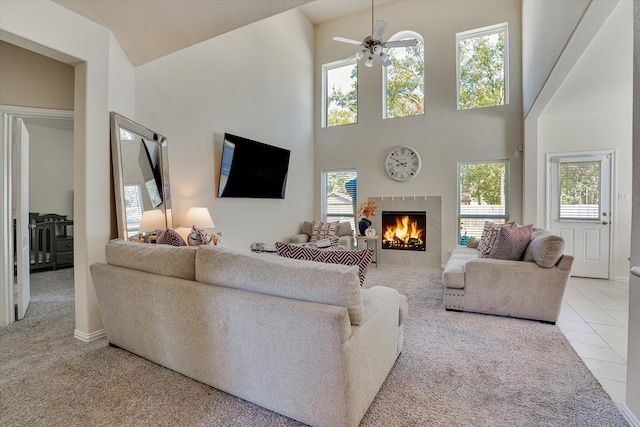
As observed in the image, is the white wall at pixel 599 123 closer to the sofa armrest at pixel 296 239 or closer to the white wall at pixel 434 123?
the white wall at pixel 434 123

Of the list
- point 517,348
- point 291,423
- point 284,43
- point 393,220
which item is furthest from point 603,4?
point 284,43

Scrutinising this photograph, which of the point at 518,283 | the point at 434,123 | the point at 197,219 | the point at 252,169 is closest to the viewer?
the point at 518,283

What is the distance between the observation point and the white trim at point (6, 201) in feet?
9.05

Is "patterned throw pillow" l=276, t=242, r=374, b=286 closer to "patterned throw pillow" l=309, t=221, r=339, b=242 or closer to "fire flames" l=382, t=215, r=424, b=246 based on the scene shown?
"patterned throw pillow" l=309, t=221, r=339, b=242

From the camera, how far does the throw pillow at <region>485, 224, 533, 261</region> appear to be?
3137 mm

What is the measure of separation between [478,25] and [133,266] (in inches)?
251

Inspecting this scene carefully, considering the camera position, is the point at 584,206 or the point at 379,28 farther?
the point at 584,206

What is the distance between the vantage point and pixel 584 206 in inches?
186

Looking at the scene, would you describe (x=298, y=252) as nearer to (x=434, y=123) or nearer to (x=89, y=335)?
(x=89, y=335)

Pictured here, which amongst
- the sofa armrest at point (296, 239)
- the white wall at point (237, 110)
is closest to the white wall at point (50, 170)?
the white wall at point (237, 110)

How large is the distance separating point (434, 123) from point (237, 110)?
3.54m

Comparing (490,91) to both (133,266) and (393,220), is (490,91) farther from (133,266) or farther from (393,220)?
(133,266)

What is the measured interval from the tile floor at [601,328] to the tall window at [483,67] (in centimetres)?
324

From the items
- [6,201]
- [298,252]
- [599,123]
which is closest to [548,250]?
[298,252]
